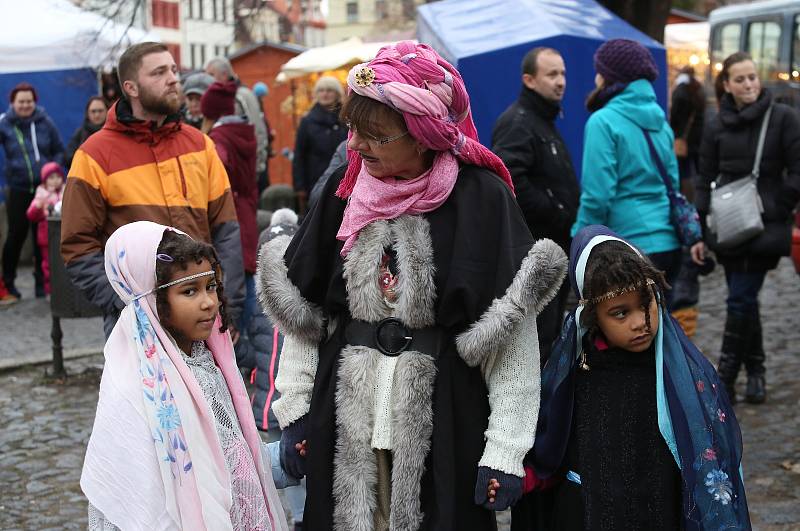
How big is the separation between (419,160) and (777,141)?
166 inches

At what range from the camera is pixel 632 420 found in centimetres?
354

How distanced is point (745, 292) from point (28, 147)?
26.6ft

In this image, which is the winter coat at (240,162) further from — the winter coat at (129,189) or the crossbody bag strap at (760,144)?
the crossbody bag strap at (760,144)

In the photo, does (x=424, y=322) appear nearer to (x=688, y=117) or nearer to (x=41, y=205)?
(x=41, y=205)

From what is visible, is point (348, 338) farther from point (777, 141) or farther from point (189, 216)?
point (777, 141)

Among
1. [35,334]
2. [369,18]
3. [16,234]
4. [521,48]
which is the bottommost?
[369,18]

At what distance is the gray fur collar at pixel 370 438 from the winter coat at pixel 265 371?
95 cm

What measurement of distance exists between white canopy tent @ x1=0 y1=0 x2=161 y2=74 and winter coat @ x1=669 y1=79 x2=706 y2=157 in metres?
7.94

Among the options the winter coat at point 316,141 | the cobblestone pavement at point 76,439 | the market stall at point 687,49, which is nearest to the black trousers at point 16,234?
the cobblestone pavement at point 76,439

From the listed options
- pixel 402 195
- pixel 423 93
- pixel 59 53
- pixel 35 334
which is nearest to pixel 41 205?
pixel 35 334

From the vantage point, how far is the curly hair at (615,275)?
353cm

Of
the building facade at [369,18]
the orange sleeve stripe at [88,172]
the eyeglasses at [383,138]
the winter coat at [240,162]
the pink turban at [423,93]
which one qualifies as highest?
the pink turban at [423,93]

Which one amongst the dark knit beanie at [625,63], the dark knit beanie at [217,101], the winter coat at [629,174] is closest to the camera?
the winter coat at [629,174]

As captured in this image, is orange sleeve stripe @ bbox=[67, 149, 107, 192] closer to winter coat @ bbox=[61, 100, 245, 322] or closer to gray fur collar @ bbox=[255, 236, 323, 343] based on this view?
winter coat @ bbox=[61, 100, 245, 322]
